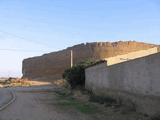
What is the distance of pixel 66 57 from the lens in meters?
90.6

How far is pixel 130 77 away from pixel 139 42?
61.6 m

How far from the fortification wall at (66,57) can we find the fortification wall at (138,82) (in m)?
52.8

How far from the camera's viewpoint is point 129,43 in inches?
3292

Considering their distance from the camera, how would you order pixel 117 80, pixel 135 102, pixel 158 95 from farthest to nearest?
pixel 117 80
pixel 135 102
pixel 158 95

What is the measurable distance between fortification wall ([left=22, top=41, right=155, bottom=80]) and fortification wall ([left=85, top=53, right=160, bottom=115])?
2080 inches

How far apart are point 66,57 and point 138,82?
70.0 metres

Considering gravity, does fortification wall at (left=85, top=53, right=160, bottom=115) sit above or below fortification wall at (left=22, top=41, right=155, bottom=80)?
below

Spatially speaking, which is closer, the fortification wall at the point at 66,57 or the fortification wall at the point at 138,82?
the fortification wall at the point at 138,82

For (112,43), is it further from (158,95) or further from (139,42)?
(158,95)

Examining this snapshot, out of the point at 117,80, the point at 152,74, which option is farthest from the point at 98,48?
the point at 152,74

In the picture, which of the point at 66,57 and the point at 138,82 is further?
the point at 66,57

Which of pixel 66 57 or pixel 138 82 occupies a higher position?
pixel 66 57

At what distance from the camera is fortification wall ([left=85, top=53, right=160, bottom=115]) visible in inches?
711

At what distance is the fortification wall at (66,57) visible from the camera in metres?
83.2
